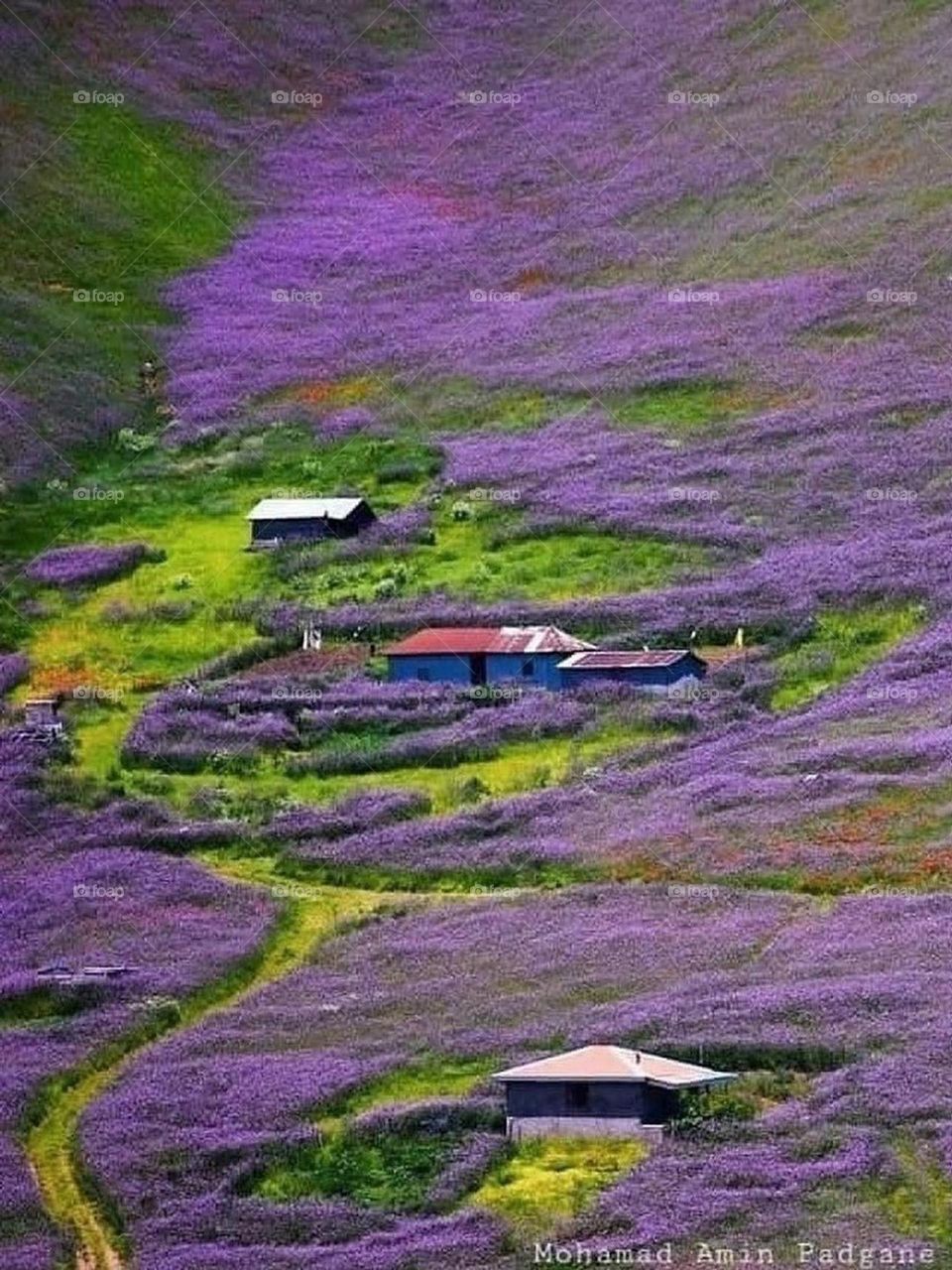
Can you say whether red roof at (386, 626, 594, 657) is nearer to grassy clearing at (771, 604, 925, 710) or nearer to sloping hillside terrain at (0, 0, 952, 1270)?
sloping hillside terrain at (0, 0, 952, 1270)

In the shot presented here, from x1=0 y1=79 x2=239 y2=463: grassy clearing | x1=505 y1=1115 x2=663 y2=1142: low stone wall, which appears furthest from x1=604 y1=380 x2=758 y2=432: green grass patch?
x1=505 y1=1115 x2=663 y2=1142: low stone wall

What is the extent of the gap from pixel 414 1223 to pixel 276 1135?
4507 mm

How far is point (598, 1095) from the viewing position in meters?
58.9

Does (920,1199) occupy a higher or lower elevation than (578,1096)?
lower

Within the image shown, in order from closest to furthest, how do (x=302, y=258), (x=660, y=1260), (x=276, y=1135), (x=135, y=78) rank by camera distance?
(x=660, y=1260), (x=276, y=1135), (x=302, y=258), (x=135, y=78)

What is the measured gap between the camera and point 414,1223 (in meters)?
55.9

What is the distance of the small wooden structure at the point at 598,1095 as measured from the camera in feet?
193

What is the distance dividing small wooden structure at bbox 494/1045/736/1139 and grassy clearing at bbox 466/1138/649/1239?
245 mm

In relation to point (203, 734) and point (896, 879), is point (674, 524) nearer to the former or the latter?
point (203, 734)

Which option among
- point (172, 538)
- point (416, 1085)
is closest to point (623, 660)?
point (172, 538)

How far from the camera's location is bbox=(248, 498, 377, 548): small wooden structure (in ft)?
317

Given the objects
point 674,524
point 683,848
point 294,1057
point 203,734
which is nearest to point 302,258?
point 674,524

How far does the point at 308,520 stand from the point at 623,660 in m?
16.3

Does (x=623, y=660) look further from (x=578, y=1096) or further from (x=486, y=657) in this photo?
(x=578, y=1096)
